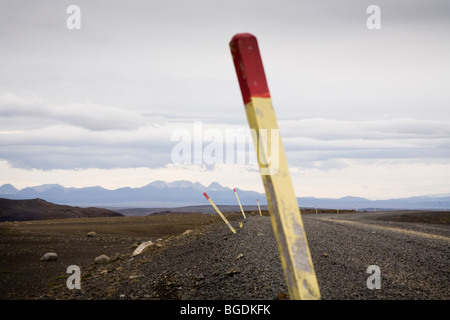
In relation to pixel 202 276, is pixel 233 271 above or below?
above

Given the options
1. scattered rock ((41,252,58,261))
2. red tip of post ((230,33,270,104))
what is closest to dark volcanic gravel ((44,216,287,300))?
red tip of post ((230,33,270,104))

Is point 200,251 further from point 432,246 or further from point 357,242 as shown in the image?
point 432,246

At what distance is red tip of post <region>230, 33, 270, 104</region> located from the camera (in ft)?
8.94

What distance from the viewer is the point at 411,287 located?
279 inches

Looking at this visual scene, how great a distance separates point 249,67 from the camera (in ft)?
9.00

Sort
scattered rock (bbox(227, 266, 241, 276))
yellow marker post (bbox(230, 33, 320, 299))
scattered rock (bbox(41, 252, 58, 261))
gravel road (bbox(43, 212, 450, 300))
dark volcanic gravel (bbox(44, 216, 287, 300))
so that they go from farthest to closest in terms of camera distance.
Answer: scattered rock (bbox(41, 252, 58, 261)) < scattered rock (bbox(227, 266, 241, 276)) < dark volcanic gravel (bbox(44, 216, 287, 300)) < gravel road (bbox(43, 212, 450, 300)) < yellow marker post (bbox(230, 33, 320, 299))

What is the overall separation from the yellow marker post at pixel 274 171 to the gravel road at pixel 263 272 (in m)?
3.47

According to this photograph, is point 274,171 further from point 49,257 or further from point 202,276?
point 49,257

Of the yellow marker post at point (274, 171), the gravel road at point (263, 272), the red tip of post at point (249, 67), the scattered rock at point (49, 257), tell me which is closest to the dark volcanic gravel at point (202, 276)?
the gravel road at point (263, 272)

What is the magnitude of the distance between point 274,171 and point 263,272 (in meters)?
5.45

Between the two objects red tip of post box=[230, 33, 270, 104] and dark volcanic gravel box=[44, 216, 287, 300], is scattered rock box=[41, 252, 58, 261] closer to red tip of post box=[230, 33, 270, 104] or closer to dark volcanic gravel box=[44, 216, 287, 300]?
dark volcanic gravel box=[44, 216, 287, 300]

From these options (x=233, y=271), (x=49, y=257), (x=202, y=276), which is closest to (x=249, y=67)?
(x=233, y=271)
